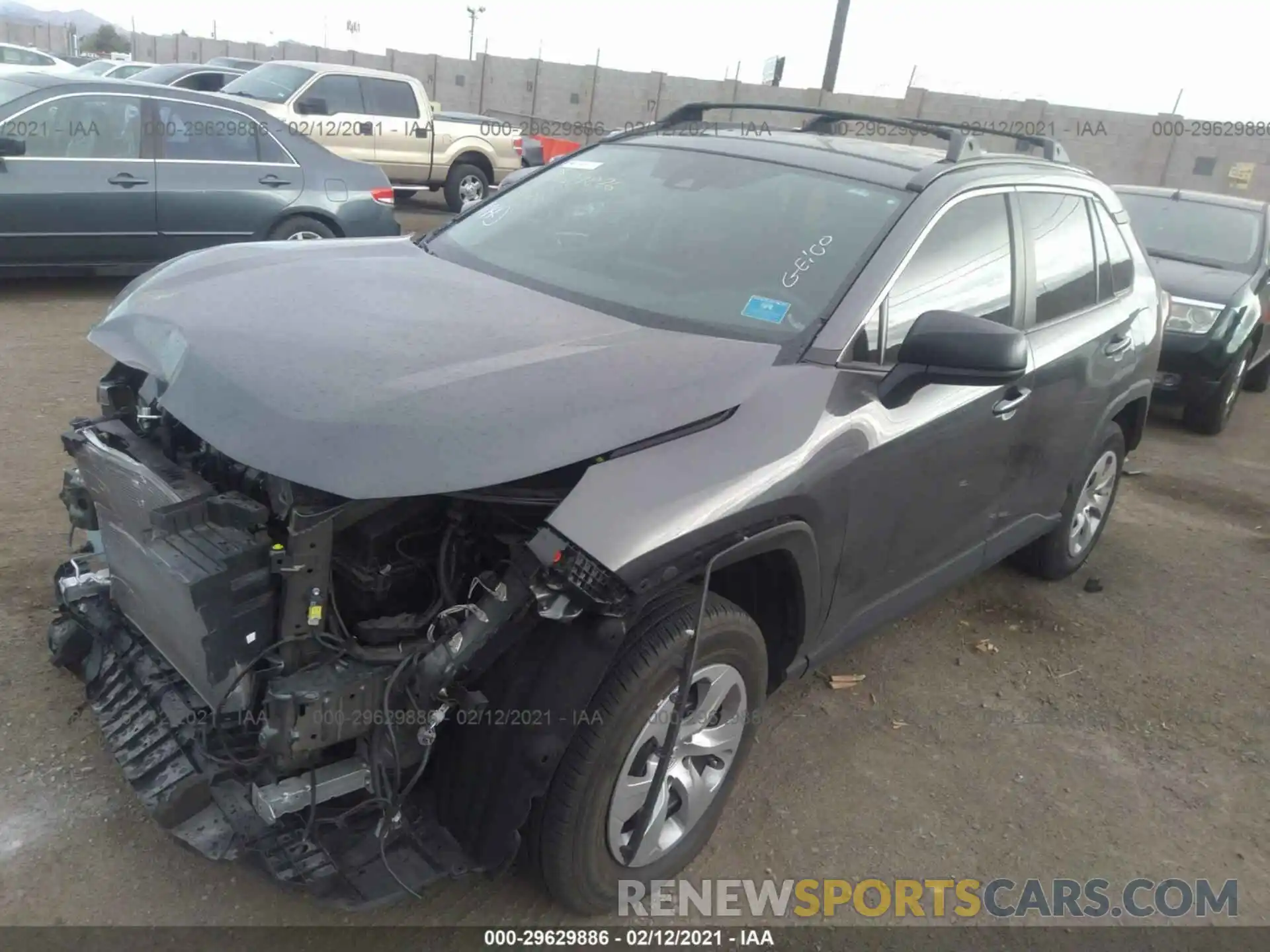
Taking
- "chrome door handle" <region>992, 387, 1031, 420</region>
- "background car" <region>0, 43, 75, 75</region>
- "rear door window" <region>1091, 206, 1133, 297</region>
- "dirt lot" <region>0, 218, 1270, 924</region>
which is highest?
"rear door window" <region>1091, 206, 1133, 297</region>

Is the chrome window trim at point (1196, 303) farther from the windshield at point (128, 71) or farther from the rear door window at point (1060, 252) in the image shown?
the windshield at point (128, 71)

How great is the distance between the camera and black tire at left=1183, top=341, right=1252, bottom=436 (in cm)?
741

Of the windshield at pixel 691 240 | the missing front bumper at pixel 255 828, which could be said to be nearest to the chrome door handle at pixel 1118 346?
the windshield at pixel 691 240

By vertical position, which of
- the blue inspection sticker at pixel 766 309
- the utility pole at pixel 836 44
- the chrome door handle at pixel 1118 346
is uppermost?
the utility pole at pixel 836 44

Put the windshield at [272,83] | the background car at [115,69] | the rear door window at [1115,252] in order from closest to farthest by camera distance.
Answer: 1. the rear door window at [1115,252]
2. the windshield at [272,83]
3. the background car at [115,69]

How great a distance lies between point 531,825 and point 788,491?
3.40 feet

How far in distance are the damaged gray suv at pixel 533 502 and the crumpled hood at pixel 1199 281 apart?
495 centimetres

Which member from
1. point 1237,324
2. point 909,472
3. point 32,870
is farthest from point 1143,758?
point 1237,324

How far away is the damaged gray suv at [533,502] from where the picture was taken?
7.02ft

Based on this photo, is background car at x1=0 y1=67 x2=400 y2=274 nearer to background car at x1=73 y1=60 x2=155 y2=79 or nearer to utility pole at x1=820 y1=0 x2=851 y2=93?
background car at x1=73 y1=60 x2=155 y2=79

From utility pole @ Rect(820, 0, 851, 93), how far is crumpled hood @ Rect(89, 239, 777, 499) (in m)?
17.1

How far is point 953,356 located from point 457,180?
1244 centimetres

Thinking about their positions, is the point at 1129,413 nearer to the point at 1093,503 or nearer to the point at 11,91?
the point at 1093,503

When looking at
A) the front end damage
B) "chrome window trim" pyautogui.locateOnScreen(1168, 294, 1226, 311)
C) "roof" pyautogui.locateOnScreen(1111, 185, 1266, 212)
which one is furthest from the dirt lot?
"roof" pyautogui.locateOnScreen(1111, 185, 1266, 212)
